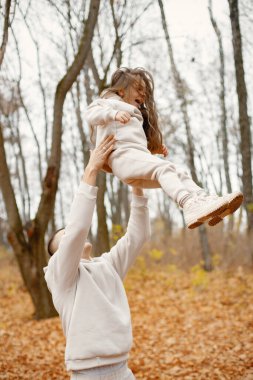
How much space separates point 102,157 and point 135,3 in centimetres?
982

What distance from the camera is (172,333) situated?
759 centimetres

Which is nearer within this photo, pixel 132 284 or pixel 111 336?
pixel 111 336

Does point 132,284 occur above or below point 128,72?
below

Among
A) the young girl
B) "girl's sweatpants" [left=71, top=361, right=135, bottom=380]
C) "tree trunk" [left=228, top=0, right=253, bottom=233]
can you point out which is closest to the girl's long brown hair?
the young girl

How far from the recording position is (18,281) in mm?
15039

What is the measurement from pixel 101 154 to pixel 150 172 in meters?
0.32

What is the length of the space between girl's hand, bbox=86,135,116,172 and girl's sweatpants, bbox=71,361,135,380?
1.03 meters

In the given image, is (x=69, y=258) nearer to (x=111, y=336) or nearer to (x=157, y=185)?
(x=111, y=336)

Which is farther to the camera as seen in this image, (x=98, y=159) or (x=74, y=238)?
(x=98, y=159)

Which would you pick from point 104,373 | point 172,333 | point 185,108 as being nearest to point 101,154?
point 104,373

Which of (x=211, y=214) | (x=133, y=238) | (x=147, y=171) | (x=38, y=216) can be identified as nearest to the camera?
(x=211, y=214)

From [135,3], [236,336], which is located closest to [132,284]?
[236,336]

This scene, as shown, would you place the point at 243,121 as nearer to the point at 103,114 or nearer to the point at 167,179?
the point at 103,114

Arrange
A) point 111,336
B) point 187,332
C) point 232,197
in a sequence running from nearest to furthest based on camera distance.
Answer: point 232,197, point 111,336, point 187,332
